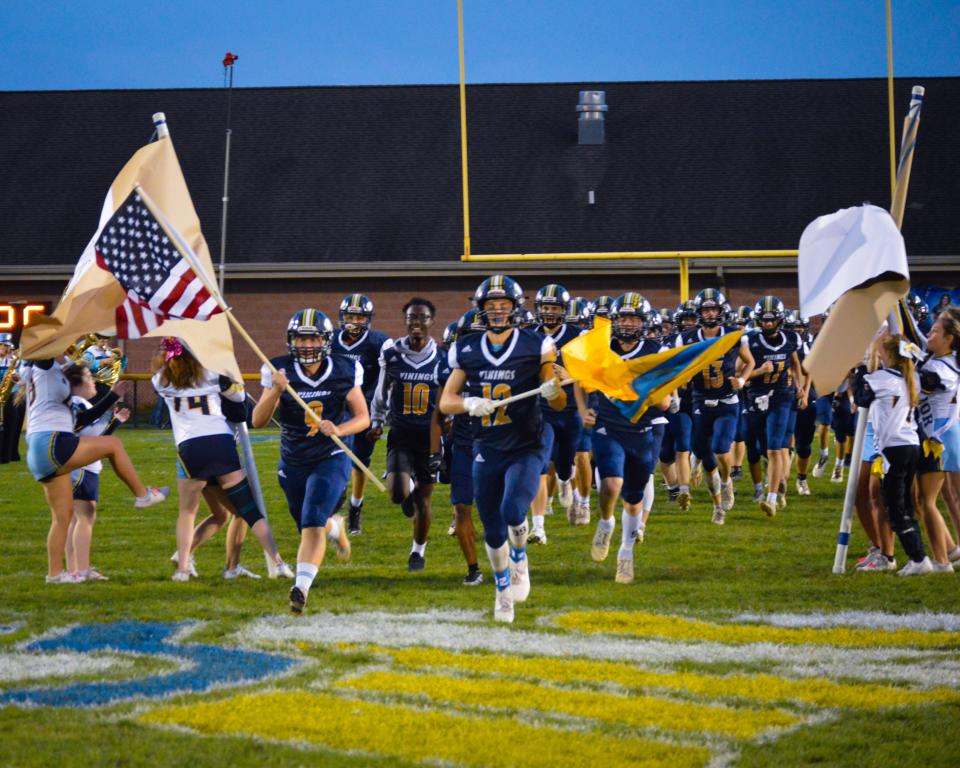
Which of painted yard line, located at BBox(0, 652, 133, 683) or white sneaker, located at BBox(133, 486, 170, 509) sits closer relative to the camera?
painted yard line, located at BBox(0, 652, 133, 683)

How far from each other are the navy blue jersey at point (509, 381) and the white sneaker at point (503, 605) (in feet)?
2.78

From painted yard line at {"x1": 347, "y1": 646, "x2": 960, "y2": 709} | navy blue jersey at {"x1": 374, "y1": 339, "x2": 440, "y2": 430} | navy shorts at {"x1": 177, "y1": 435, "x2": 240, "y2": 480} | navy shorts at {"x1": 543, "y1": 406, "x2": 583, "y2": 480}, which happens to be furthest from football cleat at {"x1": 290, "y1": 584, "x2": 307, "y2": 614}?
navy shorts at {"x1": 543, "y1": 406, "x2": 583, "y2": 480}

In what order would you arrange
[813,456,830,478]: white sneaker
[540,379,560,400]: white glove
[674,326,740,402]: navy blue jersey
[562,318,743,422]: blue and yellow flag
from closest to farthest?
1. [540,379,560,400]: white glove
2. [562,318,743,422]: blue and yellow flag
3. [674,326,740,402]: navy blue jersey
4. [813,456,830,478]: white sneaker

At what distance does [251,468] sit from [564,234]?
22.8 meters

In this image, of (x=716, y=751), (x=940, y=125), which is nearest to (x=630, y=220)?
(x=940, y=125)

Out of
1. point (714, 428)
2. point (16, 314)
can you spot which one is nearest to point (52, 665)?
point (714, 428)

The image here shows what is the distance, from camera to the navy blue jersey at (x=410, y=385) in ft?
36.6

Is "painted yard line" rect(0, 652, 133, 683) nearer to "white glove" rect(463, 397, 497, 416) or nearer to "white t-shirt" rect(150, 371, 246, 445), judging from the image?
"white glove" rect(463, 397, 497, 416)

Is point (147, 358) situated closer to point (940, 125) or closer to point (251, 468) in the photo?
point (940, 125)

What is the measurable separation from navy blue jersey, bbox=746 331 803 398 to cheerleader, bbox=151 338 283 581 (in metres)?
6.75

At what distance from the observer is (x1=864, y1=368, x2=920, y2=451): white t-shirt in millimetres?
9977

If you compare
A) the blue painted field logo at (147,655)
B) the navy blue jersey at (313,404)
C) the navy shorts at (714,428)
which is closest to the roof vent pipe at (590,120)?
the navy shorts at (714,428)

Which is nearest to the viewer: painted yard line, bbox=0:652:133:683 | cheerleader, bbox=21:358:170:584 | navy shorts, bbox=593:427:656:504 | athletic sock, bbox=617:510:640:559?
painted yard line, bbox=0:652:133:683

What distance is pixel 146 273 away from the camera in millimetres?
9094
